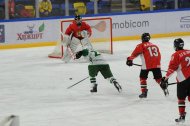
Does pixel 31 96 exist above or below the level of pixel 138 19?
below

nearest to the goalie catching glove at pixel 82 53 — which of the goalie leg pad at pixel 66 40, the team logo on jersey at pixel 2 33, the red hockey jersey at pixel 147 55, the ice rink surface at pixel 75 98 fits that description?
the ice rink surface at pixel 75 98

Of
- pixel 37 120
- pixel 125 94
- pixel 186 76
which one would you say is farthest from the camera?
pixel 125 94

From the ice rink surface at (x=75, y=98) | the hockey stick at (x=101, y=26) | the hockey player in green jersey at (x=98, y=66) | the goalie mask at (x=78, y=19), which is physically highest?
the goalie mask at (x=78, y=19)

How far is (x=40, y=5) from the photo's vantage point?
46.8 ft

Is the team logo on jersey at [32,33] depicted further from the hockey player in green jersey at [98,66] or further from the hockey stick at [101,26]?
the hockey player in green jersey at [98,66]

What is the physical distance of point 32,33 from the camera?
1380 centimetres

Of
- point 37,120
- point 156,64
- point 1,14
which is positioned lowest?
point 37,120

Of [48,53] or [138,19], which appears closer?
[48,53]

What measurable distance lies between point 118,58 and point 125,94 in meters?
3.96

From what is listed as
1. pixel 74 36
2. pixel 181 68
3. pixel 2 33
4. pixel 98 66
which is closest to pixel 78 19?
pixel 74 36

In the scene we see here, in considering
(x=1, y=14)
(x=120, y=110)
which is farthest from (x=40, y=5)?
(x=120, y=110)

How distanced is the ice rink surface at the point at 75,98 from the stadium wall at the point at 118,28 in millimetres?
2463

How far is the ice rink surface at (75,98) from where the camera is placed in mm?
5727

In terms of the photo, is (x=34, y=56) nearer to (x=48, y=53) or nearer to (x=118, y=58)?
(x=48, y=53)
